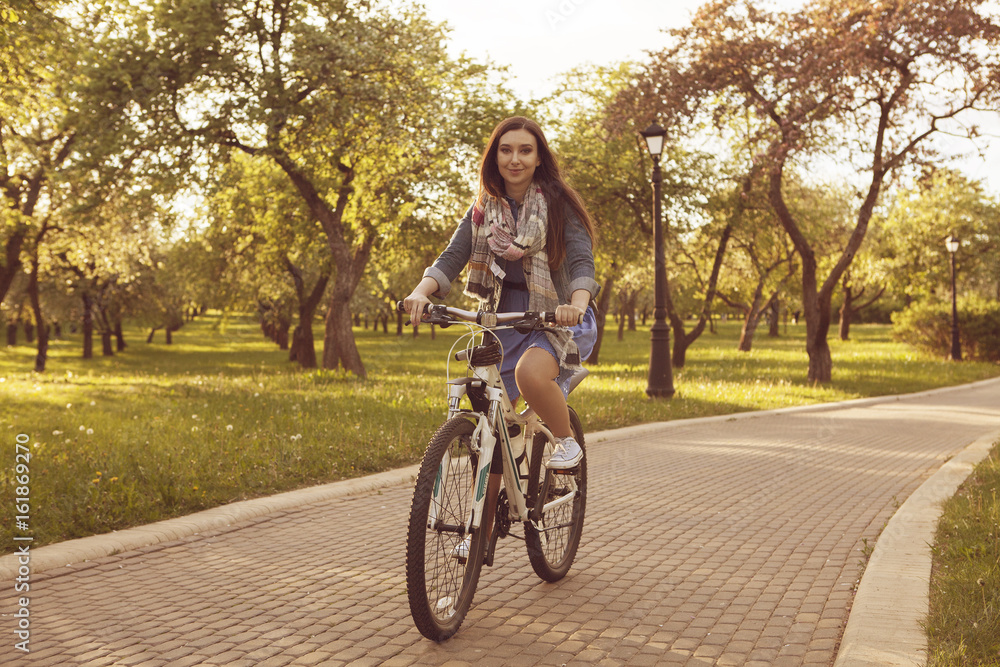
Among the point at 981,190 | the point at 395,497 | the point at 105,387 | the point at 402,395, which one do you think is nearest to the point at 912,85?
the point at 402,395

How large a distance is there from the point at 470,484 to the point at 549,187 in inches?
54.0

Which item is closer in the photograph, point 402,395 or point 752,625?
point 752,625

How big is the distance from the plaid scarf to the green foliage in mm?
25469

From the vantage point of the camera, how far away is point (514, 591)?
4.14 metres

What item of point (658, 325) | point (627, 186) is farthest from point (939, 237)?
point (658, 325)

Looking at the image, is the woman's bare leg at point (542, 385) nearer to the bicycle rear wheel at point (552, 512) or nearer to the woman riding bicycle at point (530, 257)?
the woman riding bicycle at point (530, 257)

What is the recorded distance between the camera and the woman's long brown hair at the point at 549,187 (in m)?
3.86

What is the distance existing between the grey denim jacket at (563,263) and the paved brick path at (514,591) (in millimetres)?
1411

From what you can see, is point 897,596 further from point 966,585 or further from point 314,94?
point 314,94

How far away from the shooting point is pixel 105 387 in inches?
675

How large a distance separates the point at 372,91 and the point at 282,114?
1775 mm

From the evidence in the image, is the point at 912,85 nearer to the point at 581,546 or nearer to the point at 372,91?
the point at 372,91

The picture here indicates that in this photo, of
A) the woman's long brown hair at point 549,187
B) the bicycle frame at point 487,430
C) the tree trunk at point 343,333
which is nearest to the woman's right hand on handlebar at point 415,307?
the bicycle frame at point 487,430

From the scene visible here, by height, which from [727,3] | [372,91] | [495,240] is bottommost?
[495,240]
